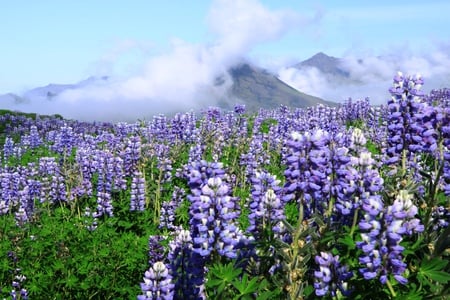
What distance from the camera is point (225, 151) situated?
523 inches

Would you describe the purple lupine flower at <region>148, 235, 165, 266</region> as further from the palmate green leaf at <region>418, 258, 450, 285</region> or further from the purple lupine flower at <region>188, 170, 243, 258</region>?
the palmate green leaf at <region>418, 258, 450, 285</region>

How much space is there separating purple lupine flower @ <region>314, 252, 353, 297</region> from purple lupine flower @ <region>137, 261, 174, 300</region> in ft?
3.78

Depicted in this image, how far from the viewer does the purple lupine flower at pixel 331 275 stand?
3756mm

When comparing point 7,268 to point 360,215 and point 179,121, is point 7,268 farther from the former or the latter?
point 179,121

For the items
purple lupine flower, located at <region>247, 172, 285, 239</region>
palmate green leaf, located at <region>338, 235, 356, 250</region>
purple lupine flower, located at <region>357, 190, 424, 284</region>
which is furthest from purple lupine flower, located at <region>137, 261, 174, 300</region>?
purple lupine flower, located at <region>357, 190, 424, 284</region>

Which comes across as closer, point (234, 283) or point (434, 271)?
point (434, 271)

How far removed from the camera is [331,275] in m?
3.79

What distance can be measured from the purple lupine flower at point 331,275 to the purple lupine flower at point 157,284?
1.15m

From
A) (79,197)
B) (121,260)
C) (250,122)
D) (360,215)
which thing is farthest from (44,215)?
(250,122)

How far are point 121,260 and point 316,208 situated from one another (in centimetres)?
362

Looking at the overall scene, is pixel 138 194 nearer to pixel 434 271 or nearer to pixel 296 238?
pixel 296 238

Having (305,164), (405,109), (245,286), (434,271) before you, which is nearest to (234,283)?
(245,286)

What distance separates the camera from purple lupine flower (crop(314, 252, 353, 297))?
376cm

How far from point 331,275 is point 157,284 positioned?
135cm
